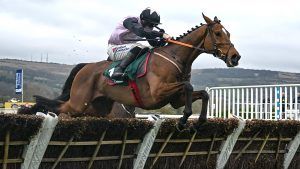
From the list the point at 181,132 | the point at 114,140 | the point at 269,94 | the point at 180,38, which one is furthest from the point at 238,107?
the point at 114,140

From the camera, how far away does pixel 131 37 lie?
8281mm

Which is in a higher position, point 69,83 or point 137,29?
point 137,29

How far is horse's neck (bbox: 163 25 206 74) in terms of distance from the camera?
24.6 ft

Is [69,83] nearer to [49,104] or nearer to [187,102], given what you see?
[49,104]

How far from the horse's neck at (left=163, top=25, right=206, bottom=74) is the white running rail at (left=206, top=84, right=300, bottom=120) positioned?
8.93 feet

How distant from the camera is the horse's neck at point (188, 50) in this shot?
748 cm

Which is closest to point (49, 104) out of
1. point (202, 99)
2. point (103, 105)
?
point (103, 105)

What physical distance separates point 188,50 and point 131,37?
3.78 ft

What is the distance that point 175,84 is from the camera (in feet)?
23.1

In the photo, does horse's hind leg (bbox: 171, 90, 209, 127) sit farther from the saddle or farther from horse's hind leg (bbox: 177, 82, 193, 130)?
the saddle

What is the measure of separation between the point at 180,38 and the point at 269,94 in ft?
9.79

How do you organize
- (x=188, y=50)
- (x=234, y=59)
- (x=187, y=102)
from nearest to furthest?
1. (x=187, y=102)
2. (x=234, y=59)
3. (x=188, y=50)

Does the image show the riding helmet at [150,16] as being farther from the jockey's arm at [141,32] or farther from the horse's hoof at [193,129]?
the horse's hoof at [193,129]

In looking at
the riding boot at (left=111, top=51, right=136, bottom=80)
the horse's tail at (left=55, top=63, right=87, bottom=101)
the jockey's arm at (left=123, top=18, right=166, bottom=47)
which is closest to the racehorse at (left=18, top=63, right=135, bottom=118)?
the horse's tail at (left=55, top=63, right=87, bottom=101)
